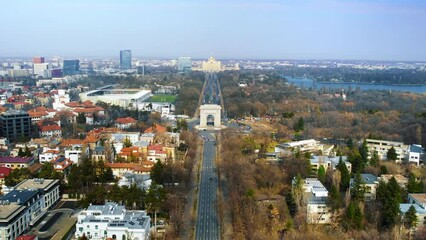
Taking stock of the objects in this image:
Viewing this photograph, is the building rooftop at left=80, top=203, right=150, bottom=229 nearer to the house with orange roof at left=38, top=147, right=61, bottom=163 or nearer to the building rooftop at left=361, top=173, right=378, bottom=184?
the house with orange roof at left=38, top=147, right=61, bottom=163

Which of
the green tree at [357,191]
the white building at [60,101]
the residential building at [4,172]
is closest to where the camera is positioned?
the green tree at [357,191]

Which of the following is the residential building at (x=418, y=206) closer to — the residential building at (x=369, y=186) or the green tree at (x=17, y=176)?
the residential building at (x=369, y=186)

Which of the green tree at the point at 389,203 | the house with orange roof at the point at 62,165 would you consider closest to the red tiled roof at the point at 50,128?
the house with orange roof at the point at 62,165

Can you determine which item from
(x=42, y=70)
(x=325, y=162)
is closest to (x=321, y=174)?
(x=325, y=162)

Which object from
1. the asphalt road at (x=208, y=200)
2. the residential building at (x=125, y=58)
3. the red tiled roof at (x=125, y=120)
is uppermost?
the residential building at (x=125, y=58)

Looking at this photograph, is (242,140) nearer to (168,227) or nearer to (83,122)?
(168,227)

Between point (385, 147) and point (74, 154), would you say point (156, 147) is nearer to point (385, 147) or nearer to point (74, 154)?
point (74, 154)
